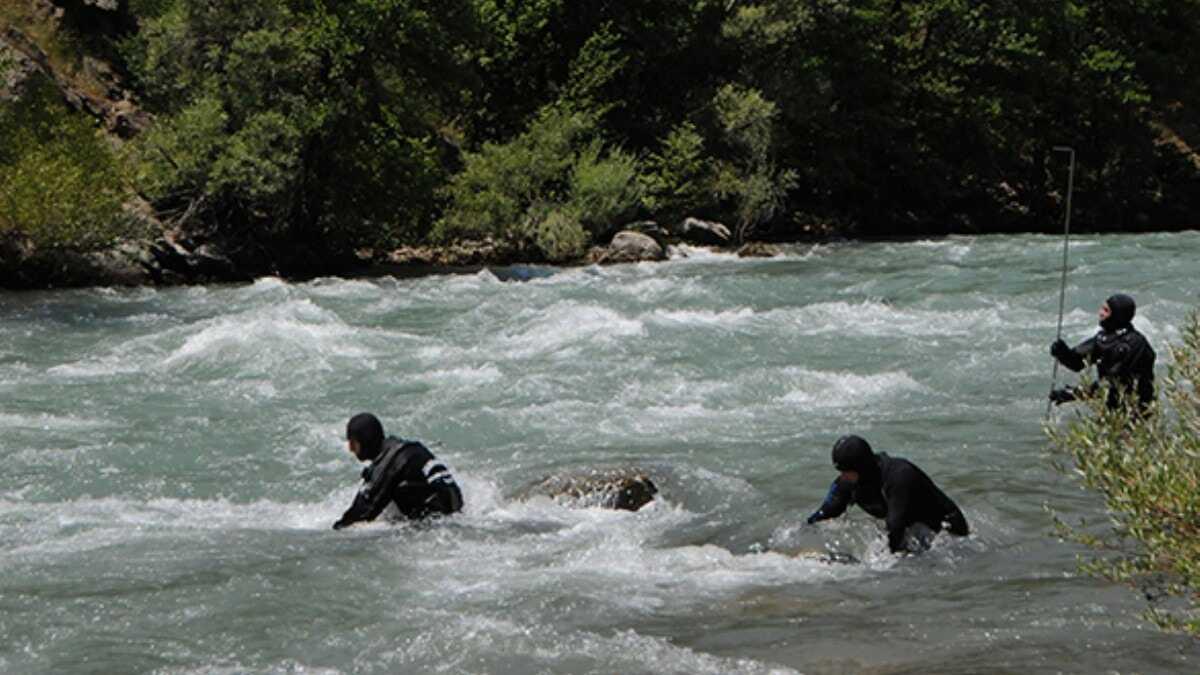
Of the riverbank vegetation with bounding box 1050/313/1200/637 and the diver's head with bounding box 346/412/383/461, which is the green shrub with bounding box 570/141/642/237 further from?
the riverbank vegetation with bounding box 1050/313/1200/637

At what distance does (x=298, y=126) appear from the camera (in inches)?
1220

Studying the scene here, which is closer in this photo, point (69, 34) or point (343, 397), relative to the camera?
point (343, 397)

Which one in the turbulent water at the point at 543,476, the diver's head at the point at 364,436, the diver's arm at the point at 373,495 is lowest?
the turbulent water at the point at 543,476

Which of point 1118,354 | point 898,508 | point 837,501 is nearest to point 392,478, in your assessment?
point 837,501

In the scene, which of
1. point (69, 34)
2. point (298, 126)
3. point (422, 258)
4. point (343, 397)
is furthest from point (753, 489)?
point (69, 34)

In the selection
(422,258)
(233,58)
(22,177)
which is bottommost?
(422,258)

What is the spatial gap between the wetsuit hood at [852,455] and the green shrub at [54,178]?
20484 millimetres

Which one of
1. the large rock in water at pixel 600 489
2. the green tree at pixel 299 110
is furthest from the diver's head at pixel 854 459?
the green tree at pixel 299 110

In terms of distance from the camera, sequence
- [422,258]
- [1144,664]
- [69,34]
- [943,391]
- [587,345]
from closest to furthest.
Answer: [1144,664]
[943,391]
[587,345]
[422,258]
[69,34]

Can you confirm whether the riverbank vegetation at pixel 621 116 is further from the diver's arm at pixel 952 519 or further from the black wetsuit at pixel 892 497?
the diver's arm at pixel 952 519

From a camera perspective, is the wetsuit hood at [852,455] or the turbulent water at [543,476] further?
the wetsuit hood at [852,455]

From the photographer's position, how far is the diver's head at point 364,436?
35.3 ft

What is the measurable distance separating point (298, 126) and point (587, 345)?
13.1 metres

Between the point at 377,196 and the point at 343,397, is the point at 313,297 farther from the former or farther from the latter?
the point at 343,397
